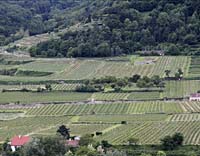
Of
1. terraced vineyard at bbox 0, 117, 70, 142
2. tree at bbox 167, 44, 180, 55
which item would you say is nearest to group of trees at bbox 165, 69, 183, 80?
tree at bbox 167, 44, 180, 55

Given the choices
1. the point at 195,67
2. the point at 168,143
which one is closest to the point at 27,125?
the point at 168,143

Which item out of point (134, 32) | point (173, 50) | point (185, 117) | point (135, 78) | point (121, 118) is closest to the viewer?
point (185, 117)

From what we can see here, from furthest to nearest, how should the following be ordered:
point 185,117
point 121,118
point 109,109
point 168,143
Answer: point 109,109
point 121,118
point 185,117
point 168,143

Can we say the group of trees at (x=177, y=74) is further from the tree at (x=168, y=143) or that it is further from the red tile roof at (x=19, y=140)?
the red tile roof at (x=19, y=140)

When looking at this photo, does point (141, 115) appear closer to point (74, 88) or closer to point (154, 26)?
point (74, 88)

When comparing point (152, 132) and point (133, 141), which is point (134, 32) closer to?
point (152, 132)

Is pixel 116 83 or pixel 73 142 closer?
pixel 73 142

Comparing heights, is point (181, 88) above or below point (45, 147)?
below

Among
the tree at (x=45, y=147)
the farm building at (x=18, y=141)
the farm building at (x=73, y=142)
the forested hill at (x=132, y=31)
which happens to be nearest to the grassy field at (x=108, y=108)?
the farm building at (x=73, y=142)
